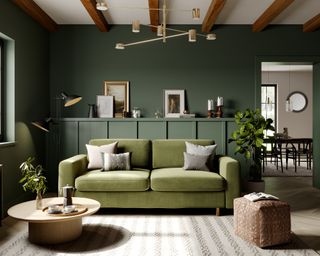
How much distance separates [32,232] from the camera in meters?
3.42

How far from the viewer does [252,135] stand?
5.33 m

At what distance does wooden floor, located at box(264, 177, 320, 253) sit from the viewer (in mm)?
3770

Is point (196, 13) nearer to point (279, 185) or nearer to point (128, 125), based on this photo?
point (128, 125)

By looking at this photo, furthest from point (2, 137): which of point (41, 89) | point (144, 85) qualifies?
point (144, 85)

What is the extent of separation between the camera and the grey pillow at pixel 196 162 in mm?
4754

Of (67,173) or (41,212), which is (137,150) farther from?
(41,212)

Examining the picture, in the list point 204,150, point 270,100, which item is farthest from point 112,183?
point 270,100

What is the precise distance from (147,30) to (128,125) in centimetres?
163

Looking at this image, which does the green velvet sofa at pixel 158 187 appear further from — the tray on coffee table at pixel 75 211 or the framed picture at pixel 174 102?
the framed picture at pixel 174 102

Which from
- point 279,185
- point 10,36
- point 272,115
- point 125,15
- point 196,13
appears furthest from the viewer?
point 272,115

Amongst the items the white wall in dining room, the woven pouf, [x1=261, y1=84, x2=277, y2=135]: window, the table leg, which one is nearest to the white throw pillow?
the table leg

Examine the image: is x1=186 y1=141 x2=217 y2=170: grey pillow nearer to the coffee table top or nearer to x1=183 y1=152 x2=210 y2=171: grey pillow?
x1=183 y1=152 x2=210 y2=171: grey pillow

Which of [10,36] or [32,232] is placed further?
[10,36]

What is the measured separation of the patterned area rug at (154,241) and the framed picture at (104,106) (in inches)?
83.5
